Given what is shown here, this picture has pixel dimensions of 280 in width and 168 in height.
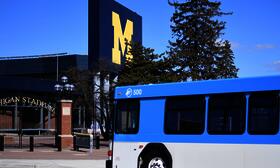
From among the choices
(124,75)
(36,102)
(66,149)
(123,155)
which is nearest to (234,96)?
(123,155)

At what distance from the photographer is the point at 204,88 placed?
47.4ft

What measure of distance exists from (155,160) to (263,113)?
3.85 meters

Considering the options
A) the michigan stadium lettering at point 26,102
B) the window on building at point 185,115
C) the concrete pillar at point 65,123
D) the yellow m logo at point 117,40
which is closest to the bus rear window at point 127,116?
the window on building at point 185,115

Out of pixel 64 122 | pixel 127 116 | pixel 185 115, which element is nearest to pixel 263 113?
pixel 185 115

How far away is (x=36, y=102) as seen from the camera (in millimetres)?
66250

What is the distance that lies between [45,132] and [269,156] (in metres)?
57.6

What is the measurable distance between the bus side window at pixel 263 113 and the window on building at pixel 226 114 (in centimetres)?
23

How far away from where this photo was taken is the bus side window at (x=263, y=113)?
1280 centimetres

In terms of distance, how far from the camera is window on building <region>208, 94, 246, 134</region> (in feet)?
44.4

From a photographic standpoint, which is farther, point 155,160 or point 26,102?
point 26,102

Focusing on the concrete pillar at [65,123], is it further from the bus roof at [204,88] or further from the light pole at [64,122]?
the bus roof at [204,88]

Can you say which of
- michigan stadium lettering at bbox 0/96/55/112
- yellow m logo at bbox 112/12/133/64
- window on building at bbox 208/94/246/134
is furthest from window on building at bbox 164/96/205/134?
michigan stadium lettering at bbox 0/96/55/112

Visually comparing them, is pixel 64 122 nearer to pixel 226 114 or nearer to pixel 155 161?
pixel 155 161

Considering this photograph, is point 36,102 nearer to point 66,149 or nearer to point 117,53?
point 117,53
